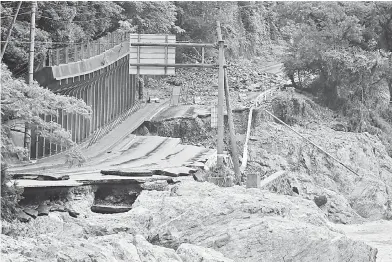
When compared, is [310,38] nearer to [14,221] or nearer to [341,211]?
[341,211]

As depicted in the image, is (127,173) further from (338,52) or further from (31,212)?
(338,52)

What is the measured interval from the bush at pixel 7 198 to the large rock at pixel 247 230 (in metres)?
3.88

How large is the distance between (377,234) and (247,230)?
2003 cm

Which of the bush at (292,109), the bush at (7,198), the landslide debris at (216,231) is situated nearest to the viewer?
the landslide debris at (216,231)

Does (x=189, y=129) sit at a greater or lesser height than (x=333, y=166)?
greater

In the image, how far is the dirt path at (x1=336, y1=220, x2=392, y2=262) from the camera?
103 feet

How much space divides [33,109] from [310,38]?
130ft

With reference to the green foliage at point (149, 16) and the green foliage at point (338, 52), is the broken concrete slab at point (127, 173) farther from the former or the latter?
the green foliage at point (149, 16)

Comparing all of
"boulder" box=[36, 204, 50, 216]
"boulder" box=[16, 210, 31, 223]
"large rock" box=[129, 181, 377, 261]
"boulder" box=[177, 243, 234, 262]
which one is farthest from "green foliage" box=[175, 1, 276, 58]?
"boulder" box=[177, 243, 234, 262]

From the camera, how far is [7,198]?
74.8 ft

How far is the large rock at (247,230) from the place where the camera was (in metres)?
19.4

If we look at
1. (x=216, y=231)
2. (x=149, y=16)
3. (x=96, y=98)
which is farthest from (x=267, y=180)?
(x=149, y=16)

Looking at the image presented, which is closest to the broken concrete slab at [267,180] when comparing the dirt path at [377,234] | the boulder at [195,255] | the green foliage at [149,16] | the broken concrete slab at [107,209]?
the dirt path at [377,234]

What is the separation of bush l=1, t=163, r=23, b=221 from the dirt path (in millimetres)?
13679
